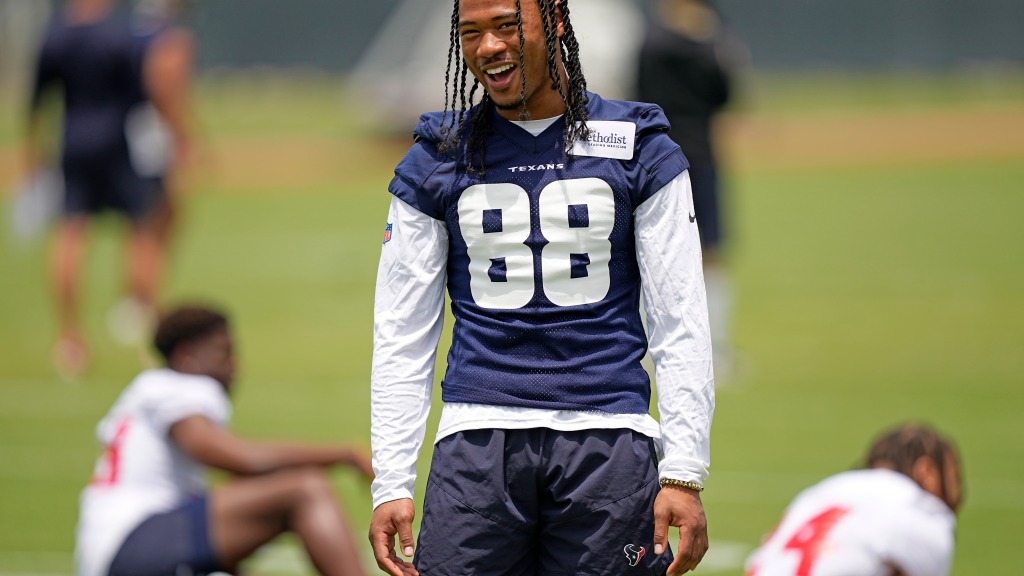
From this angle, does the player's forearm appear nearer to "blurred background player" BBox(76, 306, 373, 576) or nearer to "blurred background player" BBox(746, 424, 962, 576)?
"blurred background player" BBox(76, 306, 373, 576)

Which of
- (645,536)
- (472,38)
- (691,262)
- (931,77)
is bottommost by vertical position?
(645,536)

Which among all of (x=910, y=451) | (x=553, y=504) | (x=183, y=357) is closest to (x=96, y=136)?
(x=183, y=357)

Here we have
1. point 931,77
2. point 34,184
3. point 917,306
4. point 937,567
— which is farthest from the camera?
point 931,77

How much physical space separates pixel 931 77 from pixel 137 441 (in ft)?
106

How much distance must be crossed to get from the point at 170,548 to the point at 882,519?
7.15 ft

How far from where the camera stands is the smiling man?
3188 mm

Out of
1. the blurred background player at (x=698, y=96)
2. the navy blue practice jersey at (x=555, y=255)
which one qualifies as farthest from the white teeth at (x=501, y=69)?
the blurred background player at (x=698, y=96)

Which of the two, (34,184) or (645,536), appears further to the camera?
(34,184)

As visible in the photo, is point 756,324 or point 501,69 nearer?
point 501,69

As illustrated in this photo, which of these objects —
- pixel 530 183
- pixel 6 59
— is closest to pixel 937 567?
pixel 530 183

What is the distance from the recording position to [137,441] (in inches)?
195

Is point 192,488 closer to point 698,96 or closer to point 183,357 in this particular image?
point 183,357

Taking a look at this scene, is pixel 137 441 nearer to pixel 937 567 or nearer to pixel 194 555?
pixel 194 555

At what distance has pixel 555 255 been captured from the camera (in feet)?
10.7
